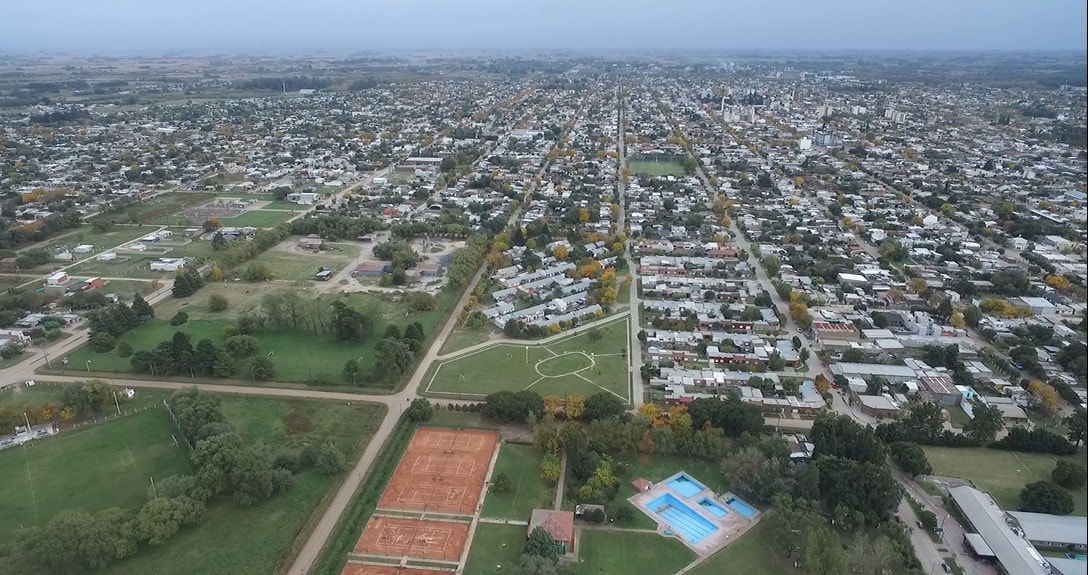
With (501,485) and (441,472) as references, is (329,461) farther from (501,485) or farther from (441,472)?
(501,485)

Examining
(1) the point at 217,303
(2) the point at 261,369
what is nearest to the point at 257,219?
(1) the point at 217,303

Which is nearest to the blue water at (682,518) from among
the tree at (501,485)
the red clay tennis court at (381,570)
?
the tree at (501,485)

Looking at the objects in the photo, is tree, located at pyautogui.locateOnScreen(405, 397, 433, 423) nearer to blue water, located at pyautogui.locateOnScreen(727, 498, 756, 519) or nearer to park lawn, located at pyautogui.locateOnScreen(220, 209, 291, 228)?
blue water, located at pyautogui.locateOnScreen(727, 498, 756, 519)

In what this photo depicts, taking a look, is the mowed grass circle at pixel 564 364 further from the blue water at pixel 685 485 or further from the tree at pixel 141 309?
the tree at pixel 141 309

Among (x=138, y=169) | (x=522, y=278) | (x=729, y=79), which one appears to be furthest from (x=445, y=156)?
(x=729, y=79)

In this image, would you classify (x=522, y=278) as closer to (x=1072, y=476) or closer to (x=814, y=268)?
(x=814, y=268)

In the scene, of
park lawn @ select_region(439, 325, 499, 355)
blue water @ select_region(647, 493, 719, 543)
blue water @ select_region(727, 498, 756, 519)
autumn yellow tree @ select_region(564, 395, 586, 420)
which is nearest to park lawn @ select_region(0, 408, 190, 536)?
park lawn @ select_region(439, 325, 499, 355)
